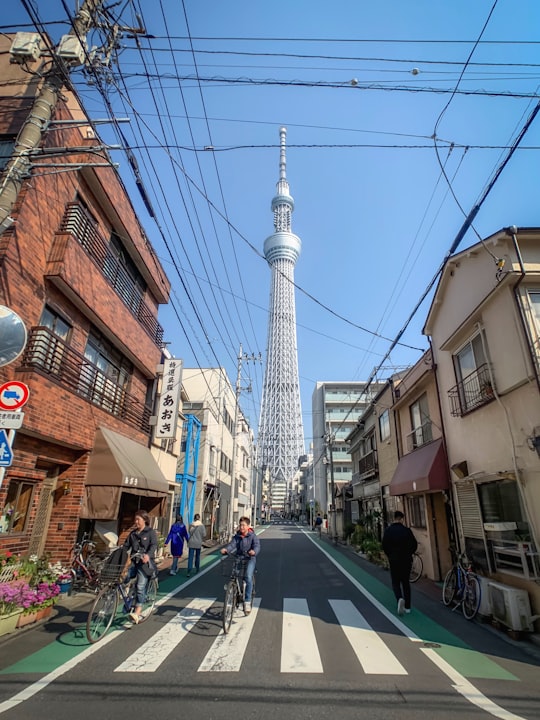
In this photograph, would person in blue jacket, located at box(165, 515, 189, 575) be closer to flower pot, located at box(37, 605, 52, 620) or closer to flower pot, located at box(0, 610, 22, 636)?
flower pot, located at box(37, 605, 52, 620)

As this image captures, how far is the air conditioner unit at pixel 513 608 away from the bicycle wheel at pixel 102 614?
6.25m

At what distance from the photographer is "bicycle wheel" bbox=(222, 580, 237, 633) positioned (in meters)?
5.88

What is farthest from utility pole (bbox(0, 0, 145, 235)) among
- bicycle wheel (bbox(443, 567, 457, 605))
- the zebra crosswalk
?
bicycle wheel (bbox(443, 567, 457, 605))

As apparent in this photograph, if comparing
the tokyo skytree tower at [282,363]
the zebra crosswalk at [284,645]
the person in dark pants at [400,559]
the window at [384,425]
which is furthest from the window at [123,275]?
the tokyo skytree tower at [282,363]

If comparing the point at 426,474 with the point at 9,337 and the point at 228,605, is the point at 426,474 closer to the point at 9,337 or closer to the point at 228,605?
the point at 228,605

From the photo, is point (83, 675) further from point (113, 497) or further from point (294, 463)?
point (294, 463)

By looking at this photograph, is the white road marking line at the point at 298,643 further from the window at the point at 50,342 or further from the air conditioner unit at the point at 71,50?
the air conditioner unit at the point at 71,50

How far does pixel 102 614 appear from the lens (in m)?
5.77

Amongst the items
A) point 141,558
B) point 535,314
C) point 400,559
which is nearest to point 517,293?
point 535,314

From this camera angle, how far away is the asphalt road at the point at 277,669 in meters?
3.70

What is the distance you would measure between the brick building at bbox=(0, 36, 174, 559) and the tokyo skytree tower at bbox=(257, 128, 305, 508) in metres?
82.3

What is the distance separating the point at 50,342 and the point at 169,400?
6.59 meters

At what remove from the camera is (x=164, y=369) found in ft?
48.4

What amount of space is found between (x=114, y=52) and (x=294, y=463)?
10398 cm
